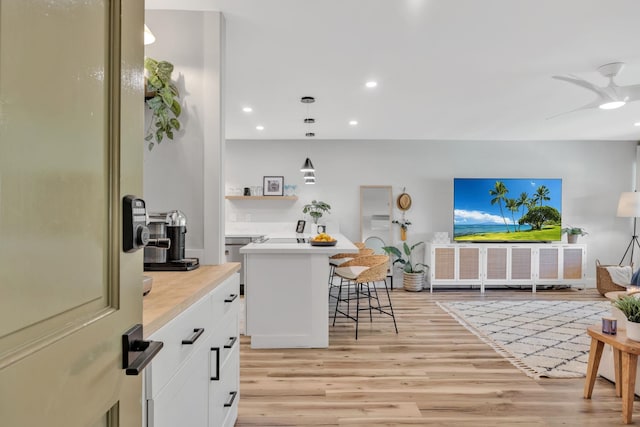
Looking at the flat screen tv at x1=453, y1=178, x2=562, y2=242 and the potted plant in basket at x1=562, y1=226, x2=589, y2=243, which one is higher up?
the flat screen tv at x1=453, y1=178, x2=562, y2=242

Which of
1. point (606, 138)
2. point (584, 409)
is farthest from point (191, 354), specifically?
point (606, 138)

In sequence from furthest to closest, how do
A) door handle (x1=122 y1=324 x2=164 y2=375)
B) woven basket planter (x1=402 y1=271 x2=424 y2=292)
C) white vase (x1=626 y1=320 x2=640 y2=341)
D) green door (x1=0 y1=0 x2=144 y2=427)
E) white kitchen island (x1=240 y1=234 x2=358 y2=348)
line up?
woven basket planter (x1=402 y1=271 x2=424 y2=292) → white kitchen island (x1=240 y1=234 x2=358 y2=348) → white vase (x1=626 y1=320 x2=640 y2=341) → door handle (x1=122 y1=324 x2=164 y2=375) → green door (x1=0 y1=0 x2=144 y2=427)

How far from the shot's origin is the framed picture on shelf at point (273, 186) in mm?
6309

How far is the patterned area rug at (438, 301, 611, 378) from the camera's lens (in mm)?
3031

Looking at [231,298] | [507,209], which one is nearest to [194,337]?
[231,298]

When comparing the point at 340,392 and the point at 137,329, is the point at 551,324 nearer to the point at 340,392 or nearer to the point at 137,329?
the point at 340,392

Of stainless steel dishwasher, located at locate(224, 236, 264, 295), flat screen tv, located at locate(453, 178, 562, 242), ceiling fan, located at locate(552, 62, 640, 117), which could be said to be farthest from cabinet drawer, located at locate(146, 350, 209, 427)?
flat screen tv, located at locate(453, 178, 562, 242)

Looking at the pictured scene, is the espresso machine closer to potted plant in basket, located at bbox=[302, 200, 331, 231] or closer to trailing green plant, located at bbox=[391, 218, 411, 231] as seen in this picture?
potted plant in basket, located at bbox=[302, 200, 331, 231]

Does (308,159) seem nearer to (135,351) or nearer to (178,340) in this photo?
(178,340)

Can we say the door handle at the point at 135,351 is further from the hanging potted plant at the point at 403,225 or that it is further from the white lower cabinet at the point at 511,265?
the hanging potted plant at the point at 403,225

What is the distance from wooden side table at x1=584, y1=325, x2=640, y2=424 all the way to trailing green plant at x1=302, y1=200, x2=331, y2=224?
13.5ft

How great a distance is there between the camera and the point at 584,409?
7.70 ft

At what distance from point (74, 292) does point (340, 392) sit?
2298mm

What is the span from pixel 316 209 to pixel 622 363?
4.54m
